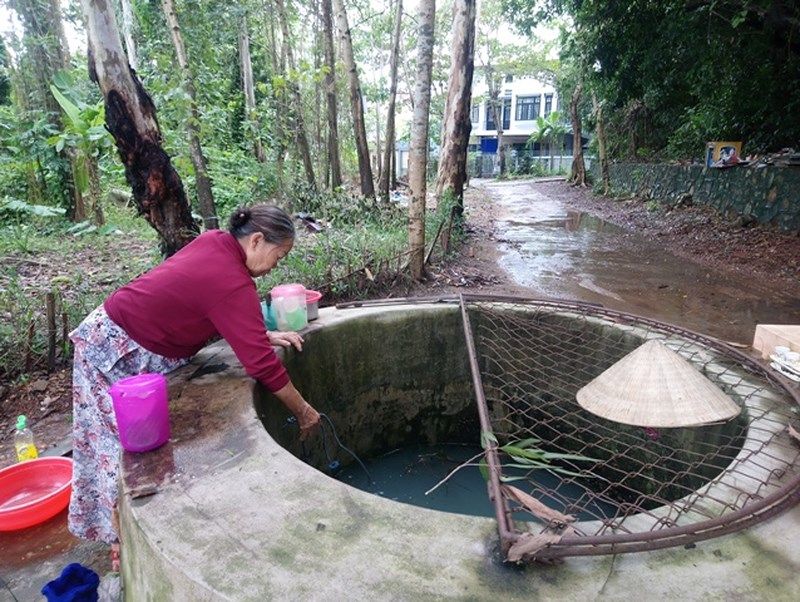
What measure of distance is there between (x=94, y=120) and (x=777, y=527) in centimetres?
782

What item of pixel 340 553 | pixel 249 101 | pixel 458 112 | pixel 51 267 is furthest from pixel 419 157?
pixel 249 101

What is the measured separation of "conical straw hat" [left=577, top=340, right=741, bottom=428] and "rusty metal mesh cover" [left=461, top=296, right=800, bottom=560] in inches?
7.7

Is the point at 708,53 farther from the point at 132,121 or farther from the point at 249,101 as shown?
the point at 132,121

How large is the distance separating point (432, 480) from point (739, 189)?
8.58 m

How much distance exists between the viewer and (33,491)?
9.08 feet

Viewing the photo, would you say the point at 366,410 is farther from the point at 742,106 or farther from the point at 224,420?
the point at 742,106

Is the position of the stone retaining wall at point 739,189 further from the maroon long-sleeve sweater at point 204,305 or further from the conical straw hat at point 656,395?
the maroon long-sleeve sweater at point 204,305

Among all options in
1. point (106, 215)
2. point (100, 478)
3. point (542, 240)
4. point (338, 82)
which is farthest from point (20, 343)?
point (542, 240)

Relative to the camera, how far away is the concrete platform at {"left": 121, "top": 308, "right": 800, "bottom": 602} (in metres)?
1.30

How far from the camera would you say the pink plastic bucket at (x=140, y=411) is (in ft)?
5.86

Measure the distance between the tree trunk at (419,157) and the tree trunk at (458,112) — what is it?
227 cm

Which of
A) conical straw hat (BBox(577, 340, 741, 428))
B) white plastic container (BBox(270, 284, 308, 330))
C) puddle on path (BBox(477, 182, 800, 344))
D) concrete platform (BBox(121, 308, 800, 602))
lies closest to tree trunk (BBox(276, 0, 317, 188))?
puddle on path (BBox(477, 182, 800, 344))

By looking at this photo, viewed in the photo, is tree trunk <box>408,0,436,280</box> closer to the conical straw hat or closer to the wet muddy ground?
the wet muddy ground

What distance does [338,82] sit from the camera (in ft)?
31.6
